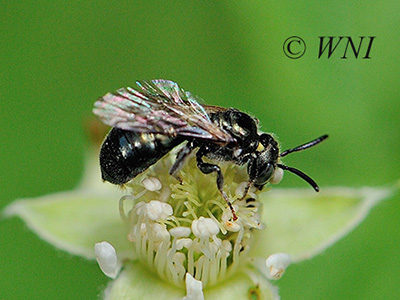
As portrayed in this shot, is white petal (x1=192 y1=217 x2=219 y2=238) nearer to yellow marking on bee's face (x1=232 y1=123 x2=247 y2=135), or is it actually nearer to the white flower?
the white flower

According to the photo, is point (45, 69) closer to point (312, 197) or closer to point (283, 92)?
point (283, 92)

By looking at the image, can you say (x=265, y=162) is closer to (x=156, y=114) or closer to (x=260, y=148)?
(x=260, y=148)

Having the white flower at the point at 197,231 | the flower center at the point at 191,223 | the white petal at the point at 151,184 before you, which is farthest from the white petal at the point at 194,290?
the white petal at the point at 151,184

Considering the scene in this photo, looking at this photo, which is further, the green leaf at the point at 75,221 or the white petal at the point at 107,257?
the green leaf at the point at 75,221

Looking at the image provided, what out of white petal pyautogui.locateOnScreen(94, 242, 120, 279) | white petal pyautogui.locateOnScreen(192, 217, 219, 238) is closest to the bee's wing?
white petal pyautogui.locateOnScreen(192, 217, 219, 238)
